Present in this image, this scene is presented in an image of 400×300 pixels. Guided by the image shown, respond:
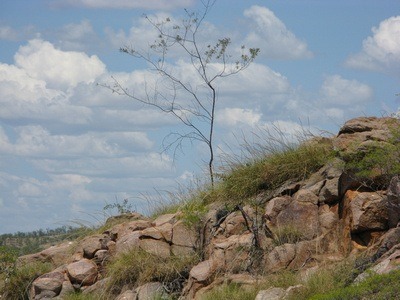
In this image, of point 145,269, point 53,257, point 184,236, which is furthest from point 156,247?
point 53,257

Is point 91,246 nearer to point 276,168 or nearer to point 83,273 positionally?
point 83,273

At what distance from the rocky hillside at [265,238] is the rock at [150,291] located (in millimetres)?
22

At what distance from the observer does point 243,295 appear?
47.7ft

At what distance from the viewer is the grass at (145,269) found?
16.9 m

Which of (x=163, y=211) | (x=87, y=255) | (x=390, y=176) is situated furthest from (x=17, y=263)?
(x=390, y=176)

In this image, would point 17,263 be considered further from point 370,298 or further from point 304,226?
point 370,298

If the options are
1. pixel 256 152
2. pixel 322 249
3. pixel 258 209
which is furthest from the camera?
pixel 256 152

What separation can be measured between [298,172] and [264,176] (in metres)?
0.69

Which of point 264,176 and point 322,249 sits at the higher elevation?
point 264,176

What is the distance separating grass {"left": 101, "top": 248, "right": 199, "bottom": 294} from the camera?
55.5ft

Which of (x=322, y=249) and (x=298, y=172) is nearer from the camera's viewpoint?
(x=322, y=249)

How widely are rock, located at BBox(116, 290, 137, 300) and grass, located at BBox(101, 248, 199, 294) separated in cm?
42

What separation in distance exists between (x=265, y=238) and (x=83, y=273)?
152 inches

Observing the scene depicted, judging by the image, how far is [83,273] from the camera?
17.9 m
